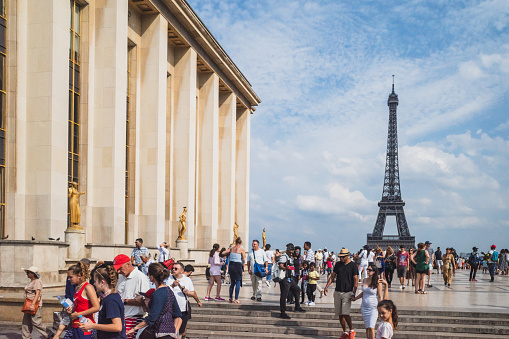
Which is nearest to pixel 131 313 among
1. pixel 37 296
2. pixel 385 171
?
pixel 37 296

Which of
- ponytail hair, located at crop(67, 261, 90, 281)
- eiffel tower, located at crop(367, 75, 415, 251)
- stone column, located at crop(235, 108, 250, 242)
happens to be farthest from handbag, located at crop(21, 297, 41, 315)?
eiffel tower, located at crop(367, 75, 415, 251)

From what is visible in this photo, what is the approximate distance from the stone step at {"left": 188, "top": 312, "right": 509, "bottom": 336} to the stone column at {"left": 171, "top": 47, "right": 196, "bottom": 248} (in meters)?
23.0

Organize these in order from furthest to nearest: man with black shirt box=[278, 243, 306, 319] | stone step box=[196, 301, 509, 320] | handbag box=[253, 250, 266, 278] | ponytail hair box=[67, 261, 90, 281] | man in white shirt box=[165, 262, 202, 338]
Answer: handbag box=[253, 250, 266, 278] < man with black shirt box=[278, 243, 306, 319] < stone step box=[196, 301, 509, 320] < man in white shirt box=[165, 262, 202, 338] < ponytail hair box=[67, 261, 90, 281]

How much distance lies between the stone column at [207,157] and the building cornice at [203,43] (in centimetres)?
173

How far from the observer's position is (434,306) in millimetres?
16438

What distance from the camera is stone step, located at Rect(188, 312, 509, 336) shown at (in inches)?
561

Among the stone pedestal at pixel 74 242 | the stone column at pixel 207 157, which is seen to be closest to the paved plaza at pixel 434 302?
the stone pedestal at pixel 74 242

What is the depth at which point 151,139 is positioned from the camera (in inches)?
1304

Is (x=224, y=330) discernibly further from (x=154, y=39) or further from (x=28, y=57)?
(x=154, y=39)

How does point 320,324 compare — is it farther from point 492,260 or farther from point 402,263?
point 492,260

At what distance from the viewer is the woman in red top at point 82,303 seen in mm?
7340

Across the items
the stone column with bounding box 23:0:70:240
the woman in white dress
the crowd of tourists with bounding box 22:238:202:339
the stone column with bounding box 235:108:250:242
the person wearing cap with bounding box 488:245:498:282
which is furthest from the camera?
the stone column with bounding box 235:108:250:242

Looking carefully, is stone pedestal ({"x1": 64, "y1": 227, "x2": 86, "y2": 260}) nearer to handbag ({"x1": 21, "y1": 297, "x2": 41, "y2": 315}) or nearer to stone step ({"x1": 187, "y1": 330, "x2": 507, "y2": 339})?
stone step ({"x1": 187, "y1": 330, "x2": 507, "y2": 339})

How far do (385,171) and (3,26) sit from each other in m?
106
